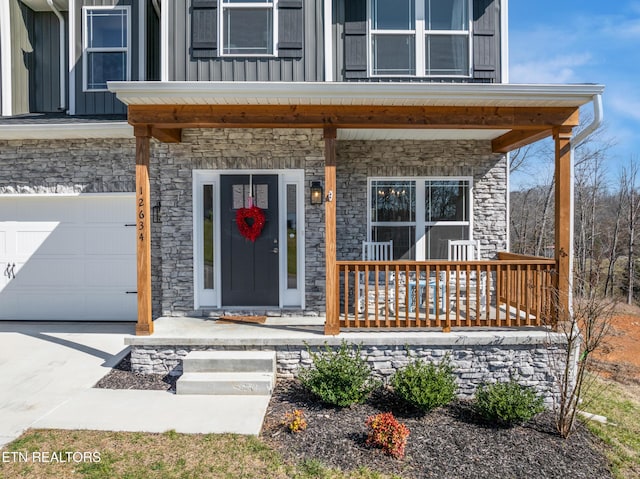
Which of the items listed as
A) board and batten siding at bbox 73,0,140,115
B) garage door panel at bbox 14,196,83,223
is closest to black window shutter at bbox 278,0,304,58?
board and batten siding at bbox 73,0,140,115

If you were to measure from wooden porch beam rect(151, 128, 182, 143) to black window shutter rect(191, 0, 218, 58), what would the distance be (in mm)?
1179

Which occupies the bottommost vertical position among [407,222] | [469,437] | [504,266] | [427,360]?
[469,437]

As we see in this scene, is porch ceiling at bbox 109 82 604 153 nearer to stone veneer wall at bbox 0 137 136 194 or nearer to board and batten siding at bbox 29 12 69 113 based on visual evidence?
stone veneer wall at bbox 0 137 136 194

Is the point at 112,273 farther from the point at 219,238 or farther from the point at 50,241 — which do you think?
the point at 219,238

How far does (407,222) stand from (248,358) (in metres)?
3.38

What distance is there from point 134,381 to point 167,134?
3.13m

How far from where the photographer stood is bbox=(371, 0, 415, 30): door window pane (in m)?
6.47

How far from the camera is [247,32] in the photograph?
20.3 feet

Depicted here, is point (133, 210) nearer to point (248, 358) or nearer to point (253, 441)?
point (248, 358)

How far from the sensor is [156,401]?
14.4 feet

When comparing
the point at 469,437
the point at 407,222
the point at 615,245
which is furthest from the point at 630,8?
the point at 469,437

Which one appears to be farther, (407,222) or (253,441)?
(407,222)

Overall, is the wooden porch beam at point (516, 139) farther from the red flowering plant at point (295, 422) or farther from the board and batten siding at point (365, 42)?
the red flowering plant at point (295, 422)

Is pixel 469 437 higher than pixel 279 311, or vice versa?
pixel 279 311
